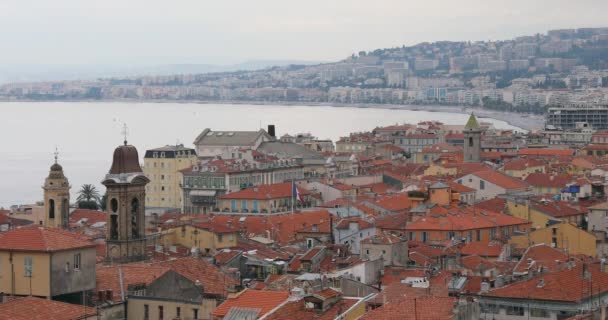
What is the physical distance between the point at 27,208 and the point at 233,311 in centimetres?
2730

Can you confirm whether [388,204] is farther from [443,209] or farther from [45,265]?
[45,265]

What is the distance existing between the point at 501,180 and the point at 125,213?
88.6ft

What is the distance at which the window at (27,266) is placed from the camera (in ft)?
65.8

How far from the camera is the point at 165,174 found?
61.7 m

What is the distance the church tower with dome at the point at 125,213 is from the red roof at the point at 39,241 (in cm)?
523

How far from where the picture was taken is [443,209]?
3647 cm

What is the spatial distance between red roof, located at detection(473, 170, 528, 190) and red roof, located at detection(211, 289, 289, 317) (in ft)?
104

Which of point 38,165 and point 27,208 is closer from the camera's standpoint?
point 27,208

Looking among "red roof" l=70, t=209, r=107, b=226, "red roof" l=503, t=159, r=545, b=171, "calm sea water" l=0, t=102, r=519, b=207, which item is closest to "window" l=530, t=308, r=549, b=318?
"red roof" l=70, t=209, r=107, b=226

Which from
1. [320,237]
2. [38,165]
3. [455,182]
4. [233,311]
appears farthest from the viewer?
[38,165]

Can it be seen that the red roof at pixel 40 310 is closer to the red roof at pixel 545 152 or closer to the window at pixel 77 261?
the window at pixel 77 261

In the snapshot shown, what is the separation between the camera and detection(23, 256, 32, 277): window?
2005 cm

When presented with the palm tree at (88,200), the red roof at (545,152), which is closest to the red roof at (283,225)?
the palm tree at (88,200)

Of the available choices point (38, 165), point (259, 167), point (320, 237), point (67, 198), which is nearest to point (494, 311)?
point (320, 237)
